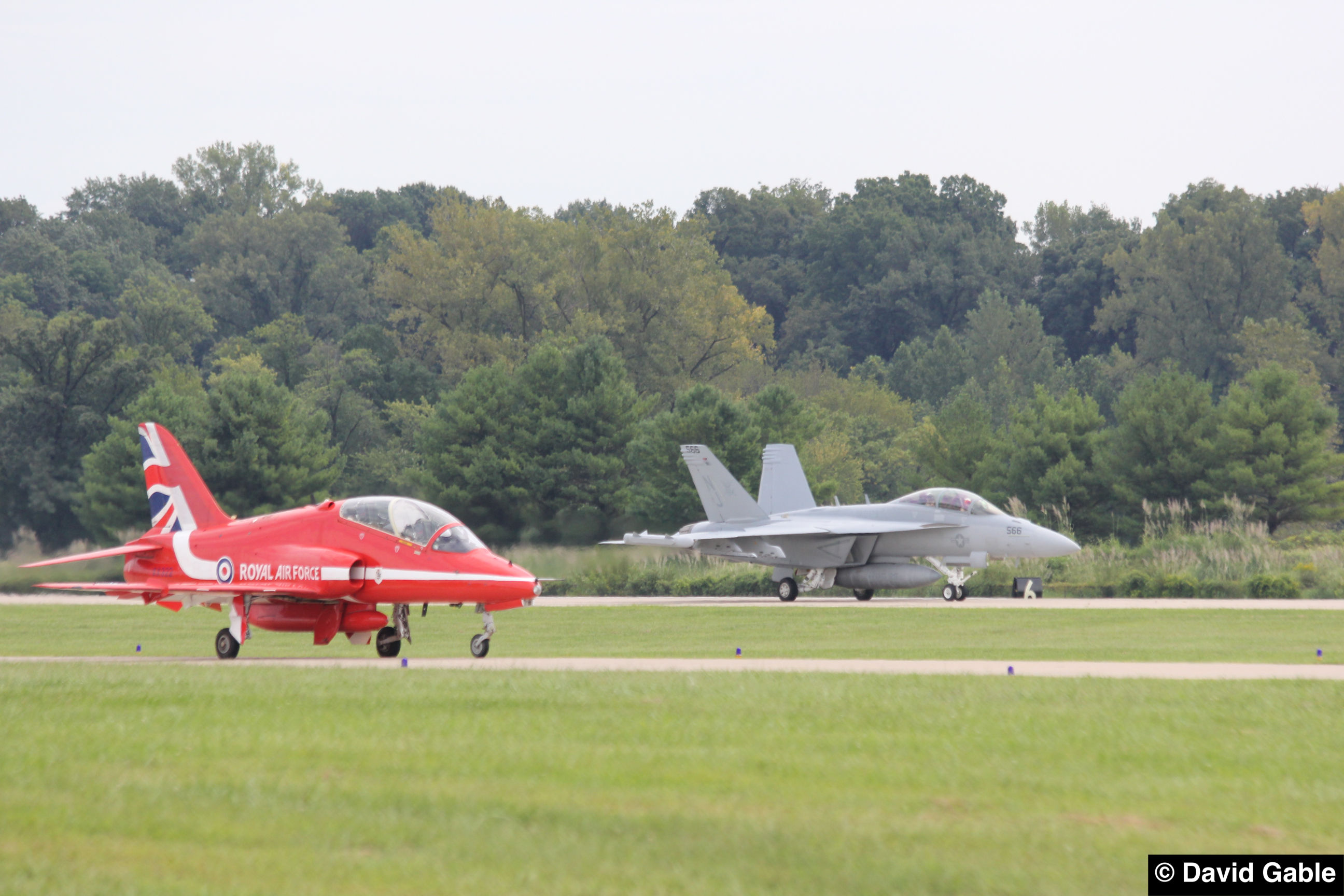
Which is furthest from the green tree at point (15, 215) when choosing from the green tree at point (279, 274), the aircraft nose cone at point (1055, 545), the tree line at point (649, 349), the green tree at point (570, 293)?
the aircraft nose cone at point (1055, 545)

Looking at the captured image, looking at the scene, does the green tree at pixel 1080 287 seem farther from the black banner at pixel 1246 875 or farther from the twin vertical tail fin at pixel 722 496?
the black banner at pixel 1246 875

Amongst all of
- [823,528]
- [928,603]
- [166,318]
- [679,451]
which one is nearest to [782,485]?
[823,528]

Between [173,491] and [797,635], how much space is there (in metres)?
9.89

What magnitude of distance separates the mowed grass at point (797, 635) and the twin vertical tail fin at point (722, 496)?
524 centimetres

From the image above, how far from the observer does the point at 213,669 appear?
46.6 feet

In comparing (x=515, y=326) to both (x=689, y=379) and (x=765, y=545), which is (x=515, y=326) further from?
(x=765, y=545)

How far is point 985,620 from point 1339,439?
168 ft

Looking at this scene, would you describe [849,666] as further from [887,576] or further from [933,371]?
[933,371]

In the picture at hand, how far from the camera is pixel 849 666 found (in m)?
14.7

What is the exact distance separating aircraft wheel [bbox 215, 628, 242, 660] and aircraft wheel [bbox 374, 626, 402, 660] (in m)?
1.74

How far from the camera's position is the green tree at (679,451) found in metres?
46.0

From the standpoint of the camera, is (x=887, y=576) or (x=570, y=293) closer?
(x=887, y=576)

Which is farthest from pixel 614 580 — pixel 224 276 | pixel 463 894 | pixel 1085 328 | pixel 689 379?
pixel 1085 328

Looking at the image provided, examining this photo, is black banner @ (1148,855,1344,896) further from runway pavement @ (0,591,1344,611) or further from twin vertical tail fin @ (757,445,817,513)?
twin vertical tail fin @ (757,445,817,513)
